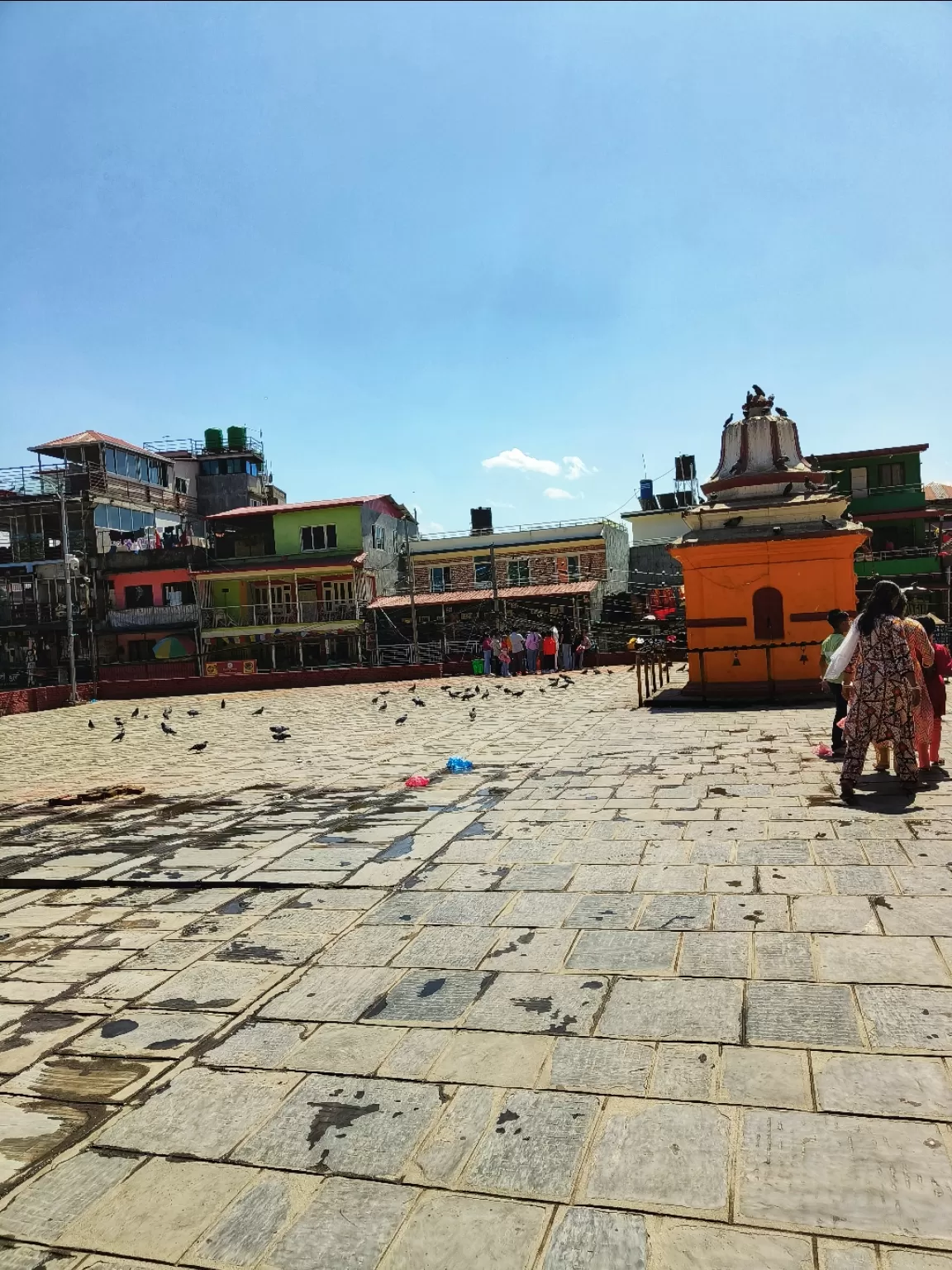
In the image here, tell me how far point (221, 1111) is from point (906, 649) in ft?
21.1

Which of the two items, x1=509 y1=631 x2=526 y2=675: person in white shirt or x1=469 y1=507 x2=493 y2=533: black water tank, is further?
x1=469 y1=507 x2=493 y2=533: black water tank

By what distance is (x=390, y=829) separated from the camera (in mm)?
7883

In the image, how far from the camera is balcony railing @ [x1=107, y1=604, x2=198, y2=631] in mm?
41750

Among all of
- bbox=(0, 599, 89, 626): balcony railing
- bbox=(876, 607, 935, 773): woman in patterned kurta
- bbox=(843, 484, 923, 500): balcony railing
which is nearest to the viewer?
bbox=(876, 607, 935, 773): woman in patterned kurta

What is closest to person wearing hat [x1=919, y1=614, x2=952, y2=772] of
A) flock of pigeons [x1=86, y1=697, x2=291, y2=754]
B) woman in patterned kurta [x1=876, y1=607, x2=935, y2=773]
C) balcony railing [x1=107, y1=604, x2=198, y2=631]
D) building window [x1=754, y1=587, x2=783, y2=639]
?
woman in patterned kurta [x1=876, y1=607, x2=935, y2=773]

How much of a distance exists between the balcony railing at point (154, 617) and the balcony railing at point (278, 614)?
0.69 metres

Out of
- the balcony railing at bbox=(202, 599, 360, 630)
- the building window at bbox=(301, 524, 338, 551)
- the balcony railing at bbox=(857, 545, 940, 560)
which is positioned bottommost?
the balcony railing at bbox=(202, 599, 360, 630)

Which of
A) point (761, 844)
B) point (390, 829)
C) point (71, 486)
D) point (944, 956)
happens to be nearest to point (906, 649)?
point (761, 844)

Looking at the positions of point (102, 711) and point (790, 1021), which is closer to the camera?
point (790, 1021)

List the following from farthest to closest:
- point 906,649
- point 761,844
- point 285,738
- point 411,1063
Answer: point 285,738 → point 906,649 → point 761,844 → point 411,1063

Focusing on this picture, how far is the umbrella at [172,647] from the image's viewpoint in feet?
137

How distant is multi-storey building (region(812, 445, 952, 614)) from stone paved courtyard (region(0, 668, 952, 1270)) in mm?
34147

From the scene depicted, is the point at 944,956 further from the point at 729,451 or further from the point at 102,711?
the point at 102,711

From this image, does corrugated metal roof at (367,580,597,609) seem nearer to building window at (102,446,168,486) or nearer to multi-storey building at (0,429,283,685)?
multi-storey building at (0,429,283,685)
